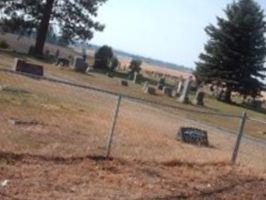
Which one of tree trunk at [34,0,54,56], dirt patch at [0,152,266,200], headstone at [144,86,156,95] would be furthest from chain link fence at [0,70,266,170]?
tree trunk at [34,0,54,56]

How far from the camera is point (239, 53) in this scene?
55.0 meters

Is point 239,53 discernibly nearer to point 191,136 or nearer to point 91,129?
point 191,136

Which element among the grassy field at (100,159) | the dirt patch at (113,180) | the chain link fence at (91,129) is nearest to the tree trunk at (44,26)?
the chain link fence at (91,129)

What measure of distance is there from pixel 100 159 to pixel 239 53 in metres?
44.4

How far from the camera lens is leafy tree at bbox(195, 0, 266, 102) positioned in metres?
54.9

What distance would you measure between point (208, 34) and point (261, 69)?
585 cm

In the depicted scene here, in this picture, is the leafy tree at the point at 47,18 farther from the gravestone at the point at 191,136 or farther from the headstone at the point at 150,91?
the gravestone at the point at 191,136

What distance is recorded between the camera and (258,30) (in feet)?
183

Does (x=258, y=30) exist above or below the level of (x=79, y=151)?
above

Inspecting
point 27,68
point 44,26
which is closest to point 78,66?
point 44,26

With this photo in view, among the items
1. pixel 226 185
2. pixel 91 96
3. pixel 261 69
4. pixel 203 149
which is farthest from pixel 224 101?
pixel 226 185

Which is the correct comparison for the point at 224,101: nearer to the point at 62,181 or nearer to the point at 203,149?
the point at 203,149

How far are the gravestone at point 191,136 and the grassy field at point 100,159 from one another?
323mm

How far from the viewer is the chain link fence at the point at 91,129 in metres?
12.6
